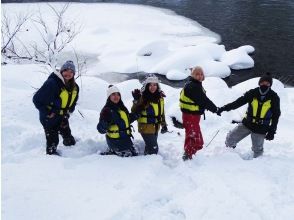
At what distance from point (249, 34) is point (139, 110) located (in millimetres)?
15759

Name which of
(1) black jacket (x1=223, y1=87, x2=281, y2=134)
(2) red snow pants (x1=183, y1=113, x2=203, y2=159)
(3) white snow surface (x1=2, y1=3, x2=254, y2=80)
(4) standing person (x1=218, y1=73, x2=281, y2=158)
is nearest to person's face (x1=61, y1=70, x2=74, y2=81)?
(2) red snow pants (x1=183, y1=113, x2=203, y2=159)

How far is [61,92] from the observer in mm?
5246

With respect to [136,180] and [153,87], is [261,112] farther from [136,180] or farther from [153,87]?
[136,180]

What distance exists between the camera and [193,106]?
5438 mm

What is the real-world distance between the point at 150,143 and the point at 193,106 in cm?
82

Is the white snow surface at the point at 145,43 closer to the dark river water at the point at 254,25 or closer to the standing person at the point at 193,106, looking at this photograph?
the dark river water at the point at 254,25

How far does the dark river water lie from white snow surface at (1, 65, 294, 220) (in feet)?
27.8

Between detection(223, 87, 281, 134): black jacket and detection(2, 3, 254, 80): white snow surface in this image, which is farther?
detection(2, 3, 254, 80): white snow surface

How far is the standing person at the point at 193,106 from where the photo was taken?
17.4 ft

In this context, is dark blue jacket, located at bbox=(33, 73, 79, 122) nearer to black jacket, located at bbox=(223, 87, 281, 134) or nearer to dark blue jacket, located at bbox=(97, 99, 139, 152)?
dark blue jacket, located at bbox=(97, 99, 139, 152)

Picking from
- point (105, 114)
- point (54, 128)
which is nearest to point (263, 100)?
point (105, 114)

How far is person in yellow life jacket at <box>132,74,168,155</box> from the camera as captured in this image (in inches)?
206

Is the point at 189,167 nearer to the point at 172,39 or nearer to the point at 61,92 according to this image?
the point at 61,92

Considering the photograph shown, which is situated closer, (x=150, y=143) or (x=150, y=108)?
(x=150, y=108)
